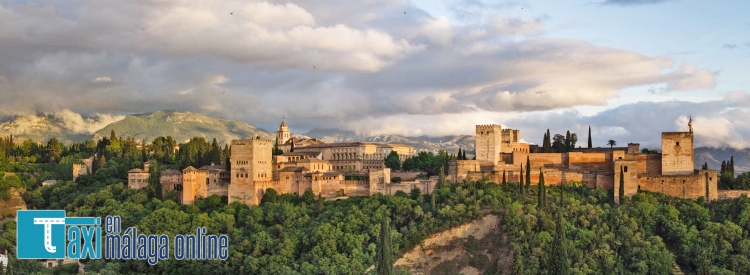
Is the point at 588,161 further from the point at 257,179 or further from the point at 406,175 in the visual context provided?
the point at 257,179

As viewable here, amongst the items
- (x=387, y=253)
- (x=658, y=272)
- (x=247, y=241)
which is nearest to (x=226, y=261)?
(x=247, y=241)

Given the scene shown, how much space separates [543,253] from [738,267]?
940 cm

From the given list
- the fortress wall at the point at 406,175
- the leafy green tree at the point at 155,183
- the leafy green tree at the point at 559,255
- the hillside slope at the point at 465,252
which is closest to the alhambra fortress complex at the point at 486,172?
the leafy green tree at the point at 155,183

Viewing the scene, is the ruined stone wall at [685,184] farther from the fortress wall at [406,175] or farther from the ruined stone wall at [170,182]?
the ruined stone wall at [170,182]

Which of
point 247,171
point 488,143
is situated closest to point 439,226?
point 488,143

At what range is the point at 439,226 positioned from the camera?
140 feet

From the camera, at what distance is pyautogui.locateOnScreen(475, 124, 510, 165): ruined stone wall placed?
50531 mm

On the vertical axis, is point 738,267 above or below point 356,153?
below

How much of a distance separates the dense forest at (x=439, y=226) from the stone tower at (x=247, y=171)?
0.75 meters

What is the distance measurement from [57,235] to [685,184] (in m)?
38.3

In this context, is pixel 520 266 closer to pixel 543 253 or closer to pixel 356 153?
pixel 543 253

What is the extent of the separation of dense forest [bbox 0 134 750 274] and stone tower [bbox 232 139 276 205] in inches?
29.4

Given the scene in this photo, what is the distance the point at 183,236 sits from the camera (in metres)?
44.2

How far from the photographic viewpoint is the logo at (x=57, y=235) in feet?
145
